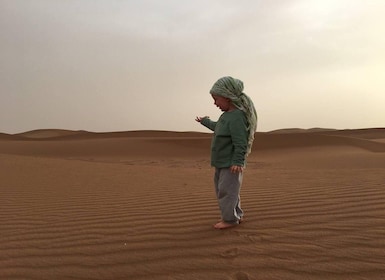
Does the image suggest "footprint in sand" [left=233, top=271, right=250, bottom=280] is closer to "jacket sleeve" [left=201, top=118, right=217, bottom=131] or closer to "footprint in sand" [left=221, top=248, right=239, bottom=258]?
"footprint in sand" [left=221, top=248, right=239, bottom=258]

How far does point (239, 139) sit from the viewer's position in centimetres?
350

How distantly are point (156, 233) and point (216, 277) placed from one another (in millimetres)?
1158

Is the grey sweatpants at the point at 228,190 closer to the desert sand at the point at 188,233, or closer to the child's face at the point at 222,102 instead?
the desert sand at the point at 188,233

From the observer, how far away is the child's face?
364 centimetres

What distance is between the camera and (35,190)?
22.1ft

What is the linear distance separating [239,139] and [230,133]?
0.39ft

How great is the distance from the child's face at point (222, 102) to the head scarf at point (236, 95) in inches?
2.0

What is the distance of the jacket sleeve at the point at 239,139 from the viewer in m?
3.49

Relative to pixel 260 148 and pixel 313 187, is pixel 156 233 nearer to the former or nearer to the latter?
pixel 313 187

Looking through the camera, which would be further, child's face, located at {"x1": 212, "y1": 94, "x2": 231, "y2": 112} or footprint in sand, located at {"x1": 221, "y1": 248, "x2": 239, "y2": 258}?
child's face, located at {"x1": 212, "y1": 94, "x2": 231, "y2": 112}

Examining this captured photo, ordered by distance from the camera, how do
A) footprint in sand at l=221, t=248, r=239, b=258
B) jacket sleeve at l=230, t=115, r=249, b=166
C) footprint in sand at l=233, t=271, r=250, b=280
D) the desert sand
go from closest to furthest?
footprint in sand at l=233, t=271, r=250, b=280 < the desert sand < footprint in sand at l=221, t=248, r=239, b=258 < jacket sleeve at l=230, t=115, r=249, b=166

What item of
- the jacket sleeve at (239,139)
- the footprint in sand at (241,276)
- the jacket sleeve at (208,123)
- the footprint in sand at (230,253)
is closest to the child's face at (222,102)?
the jacket sleeve at (239,139)

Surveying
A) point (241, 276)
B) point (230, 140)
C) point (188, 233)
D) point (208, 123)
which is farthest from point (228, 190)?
point (241, 276)

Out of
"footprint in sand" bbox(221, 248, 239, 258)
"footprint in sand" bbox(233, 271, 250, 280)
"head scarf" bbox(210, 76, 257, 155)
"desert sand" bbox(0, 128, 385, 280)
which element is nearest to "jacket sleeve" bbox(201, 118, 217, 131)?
"head scarf" bbox(210, 76, 257, 155)
